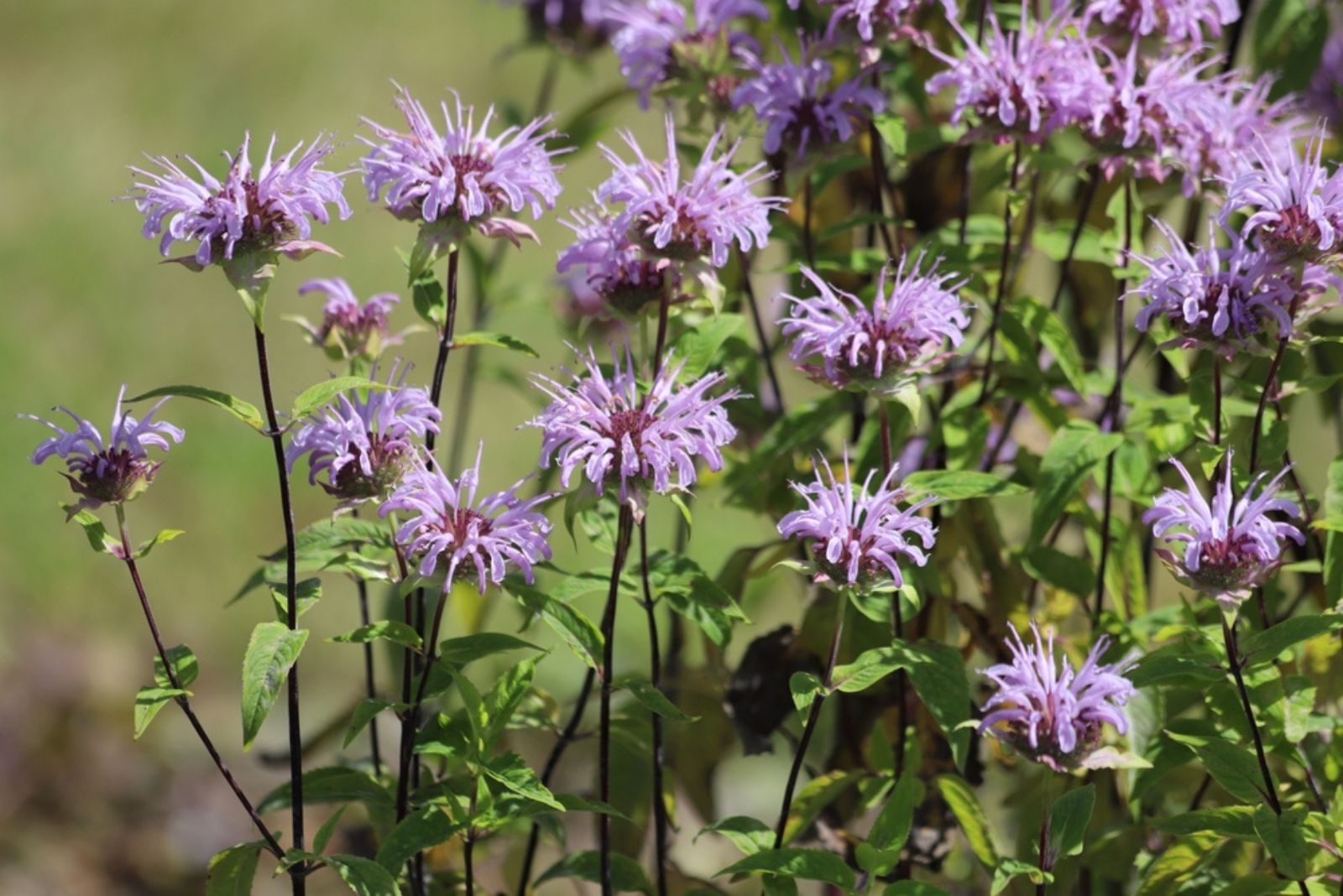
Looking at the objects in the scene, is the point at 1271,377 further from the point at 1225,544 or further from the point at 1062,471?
the point at 1062,471

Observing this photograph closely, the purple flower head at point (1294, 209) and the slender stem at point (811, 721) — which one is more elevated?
the purple flower head at point (1294, 209)

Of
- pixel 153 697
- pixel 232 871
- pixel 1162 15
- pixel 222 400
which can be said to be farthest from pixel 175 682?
pixel 1162 15

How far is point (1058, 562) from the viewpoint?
5.75 feet

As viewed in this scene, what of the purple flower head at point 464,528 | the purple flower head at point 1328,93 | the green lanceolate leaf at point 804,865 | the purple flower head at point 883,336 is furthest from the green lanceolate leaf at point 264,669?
the purple flower head at point 1328,93

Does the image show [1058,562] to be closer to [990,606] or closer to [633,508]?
[990,606]

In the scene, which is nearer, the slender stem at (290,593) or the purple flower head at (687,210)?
the slender stem at (290,593)

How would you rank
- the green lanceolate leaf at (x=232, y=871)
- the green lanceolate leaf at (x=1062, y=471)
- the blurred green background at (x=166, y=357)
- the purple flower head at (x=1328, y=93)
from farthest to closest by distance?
1. the blurred green background at (x=166, y=357)
2. the purple flower head at (x=1328, y=93)
3. the green lanceolate leaf at (x=1062, y=471)
4. the green lanceolate leaf at (x=232, y=871)

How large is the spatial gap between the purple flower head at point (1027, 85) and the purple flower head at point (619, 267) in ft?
1.39

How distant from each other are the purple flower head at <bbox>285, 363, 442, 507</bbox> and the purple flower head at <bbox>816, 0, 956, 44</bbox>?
646mm

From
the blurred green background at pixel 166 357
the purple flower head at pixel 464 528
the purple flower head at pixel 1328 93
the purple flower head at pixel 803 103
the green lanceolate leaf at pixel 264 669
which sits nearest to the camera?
the green lanceolate leaf at pixel 264 669

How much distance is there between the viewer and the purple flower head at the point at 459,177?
1.43 m

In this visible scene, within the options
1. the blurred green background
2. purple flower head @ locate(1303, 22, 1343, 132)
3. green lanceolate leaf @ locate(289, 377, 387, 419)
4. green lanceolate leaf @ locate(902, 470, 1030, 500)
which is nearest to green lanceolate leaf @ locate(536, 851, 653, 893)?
green lanceolate leaf @ locate(902, 470, 1030, 500)

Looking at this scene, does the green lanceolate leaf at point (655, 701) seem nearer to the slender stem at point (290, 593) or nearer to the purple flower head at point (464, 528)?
the purple flower head at point (464, 528)

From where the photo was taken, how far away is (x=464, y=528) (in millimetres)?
1373
